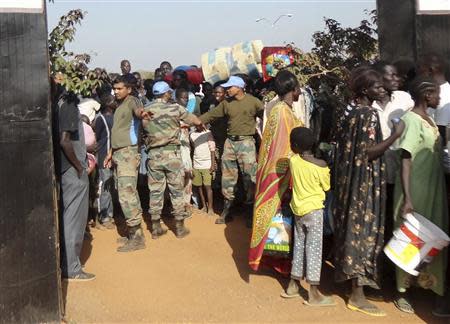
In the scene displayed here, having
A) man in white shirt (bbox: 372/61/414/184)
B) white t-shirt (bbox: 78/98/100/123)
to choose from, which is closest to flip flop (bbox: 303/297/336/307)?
man in white shirt (bbox: 372/61/414/184)

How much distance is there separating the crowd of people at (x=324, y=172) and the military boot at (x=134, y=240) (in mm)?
13

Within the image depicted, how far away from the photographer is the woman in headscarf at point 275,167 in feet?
16.6

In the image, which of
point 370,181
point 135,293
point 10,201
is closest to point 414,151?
point 370,181

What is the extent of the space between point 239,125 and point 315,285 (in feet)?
9.22

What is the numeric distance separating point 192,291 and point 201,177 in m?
2.77

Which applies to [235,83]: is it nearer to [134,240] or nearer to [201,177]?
[201,177]

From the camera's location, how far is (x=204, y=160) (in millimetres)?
7633

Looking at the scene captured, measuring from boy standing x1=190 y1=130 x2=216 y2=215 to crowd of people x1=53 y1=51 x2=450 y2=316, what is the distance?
0.80 metres

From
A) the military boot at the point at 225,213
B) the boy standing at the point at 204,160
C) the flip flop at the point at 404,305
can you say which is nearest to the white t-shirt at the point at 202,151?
the boy standing at the point at 204,160

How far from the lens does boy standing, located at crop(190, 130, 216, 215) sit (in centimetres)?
761

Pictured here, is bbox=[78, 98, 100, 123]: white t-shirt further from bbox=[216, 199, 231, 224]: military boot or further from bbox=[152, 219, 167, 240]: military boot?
bbox=[216, 199, 231, 224]: military boot

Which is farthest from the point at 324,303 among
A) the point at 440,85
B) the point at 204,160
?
the point at 204,160

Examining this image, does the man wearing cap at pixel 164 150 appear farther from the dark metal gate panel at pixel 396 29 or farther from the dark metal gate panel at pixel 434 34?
the dark metal gate panel at pixel 434 34

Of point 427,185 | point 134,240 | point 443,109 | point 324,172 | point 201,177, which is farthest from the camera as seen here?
point 201,177
